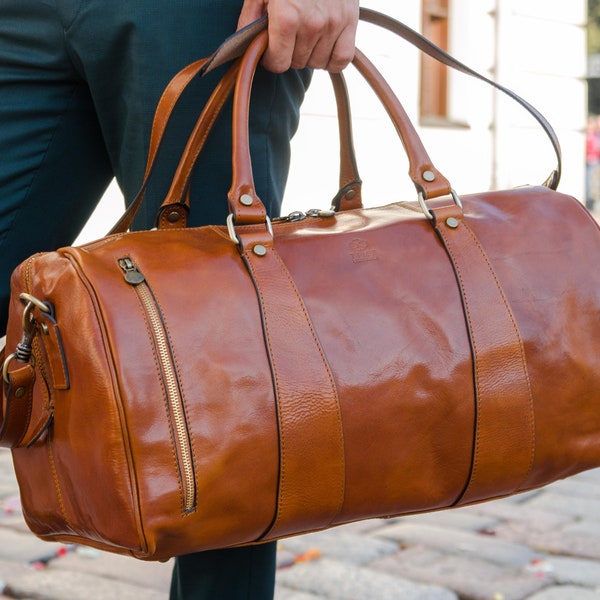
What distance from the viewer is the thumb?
1.63 metres

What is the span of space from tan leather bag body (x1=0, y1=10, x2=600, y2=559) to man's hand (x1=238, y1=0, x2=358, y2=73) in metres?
0.04

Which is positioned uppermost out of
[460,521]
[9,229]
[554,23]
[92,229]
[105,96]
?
[554,23]

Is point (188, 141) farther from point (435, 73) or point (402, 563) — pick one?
point (435, 73)

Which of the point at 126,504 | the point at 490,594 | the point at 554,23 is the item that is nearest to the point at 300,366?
the point at 126,504

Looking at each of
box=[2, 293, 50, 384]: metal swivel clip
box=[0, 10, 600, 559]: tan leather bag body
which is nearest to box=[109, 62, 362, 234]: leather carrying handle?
box=[0, 10, 600, 559]: tan leather bag body

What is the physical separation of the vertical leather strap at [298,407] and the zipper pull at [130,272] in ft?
0.56

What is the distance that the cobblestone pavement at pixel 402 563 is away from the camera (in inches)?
101

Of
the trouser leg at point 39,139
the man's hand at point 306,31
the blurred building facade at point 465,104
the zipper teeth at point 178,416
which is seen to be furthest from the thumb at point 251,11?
the blurred building facade at point 465,104

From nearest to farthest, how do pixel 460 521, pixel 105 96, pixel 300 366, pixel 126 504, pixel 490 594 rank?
1. pixel 126 504
2. pixel 300 366
3. pixel 105 96
4. pixel 490 594
5. pixel 460 521

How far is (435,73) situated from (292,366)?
7.02m

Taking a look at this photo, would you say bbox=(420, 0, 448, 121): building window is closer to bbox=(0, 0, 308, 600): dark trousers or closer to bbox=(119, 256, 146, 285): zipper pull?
bbox=(0, 0, 308, 600): dark trousers

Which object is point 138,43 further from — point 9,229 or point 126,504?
point 126,504

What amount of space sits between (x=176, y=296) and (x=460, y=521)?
74.1 inches

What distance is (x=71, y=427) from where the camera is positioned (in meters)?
1.49
